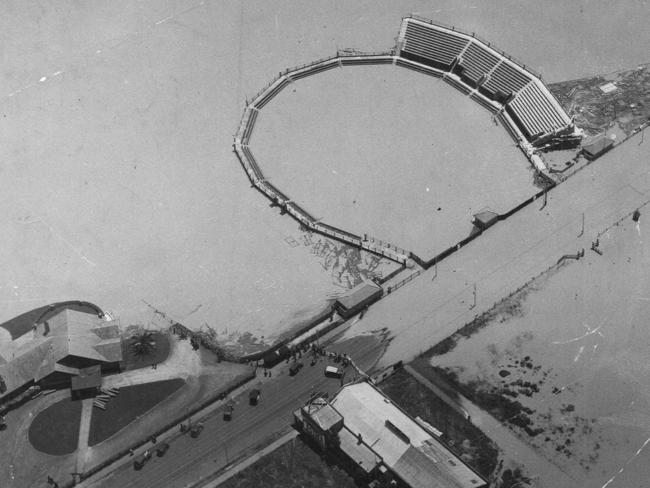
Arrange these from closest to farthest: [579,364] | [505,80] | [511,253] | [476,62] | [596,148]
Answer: [579,364] < [511,253] < [596,148] < [505,80] < [476,62]

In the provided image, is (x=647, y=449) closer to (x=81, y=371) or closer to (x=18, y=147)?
(x=81, y=371)

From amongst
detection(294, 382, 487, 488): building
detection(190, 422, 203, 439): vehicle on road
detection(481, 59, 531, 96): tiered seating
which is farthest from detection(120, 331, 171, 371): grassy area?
detection(481, 59, 531, 96): tiered seating

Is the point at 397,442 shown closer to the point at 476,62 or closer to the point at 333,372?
the point at 333,372

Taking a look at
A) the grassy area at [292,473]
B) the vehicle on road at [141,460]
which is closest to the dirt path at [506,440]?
the grassy area at [292,473]

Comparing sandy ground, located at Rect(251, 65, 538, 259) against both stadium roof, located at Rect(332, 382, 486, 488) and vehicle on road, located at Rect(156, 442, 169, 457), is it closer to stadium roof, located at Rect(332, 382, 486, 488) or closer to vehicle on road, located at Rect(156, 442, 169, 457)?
stadium roof, located at Rect(332, 382, 486, 488)

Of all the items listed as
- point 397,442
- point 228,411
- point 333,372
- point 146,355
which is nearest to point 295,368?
point 333,372

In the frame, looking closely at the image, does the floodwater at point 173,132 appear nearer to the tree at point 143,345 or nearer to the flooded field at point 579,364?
the flooded field at point 579,364
